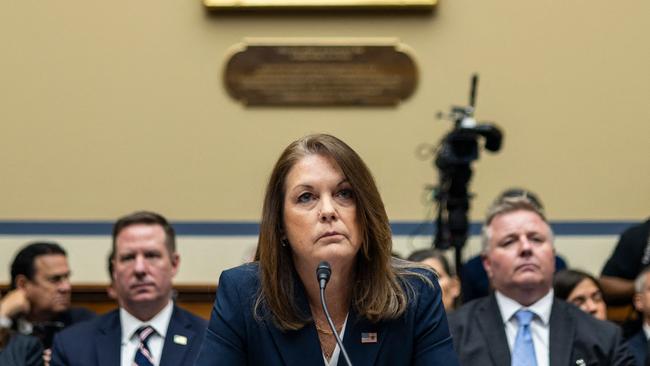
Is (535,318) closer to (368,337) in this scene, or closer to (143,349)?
(143,349)

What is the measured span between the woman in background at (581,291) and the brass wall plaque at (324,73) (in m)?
1.84

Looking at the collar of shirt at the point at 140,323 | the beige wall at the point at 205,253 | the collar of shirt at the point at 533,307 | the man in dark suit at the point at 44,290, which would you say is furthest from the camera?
the beige wall at the point at 205,253

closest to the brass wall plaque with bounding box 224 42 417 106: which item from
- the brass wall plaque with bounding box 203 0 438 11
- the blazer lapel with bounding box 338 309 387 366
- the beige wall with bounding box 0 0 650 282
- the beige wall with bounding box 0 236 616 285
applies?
the beige wall with bounding box 0 0 650 282

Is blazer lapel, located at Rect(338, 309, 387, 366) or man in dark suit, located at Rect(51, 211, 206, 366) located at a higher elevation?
blazer lapel, located at Rect(338, 309, 387, 366)

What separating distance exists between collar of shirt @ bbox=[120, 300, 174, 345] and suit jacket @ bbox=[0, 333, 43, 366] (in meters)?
0.33

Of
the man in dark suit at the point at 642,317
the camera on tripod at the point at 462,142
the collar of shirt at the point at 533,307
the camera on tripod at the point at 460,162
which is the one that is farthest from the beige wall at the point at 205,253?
the collar of shirt at the point at 533,307

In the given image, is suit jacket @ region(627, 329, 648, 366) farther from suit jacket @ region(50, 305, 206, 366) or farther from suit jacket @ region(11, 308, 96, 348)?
suit jacket @ region(11, 308, 96, 348)

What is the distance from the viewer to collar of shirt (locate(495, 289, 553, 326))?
442cm

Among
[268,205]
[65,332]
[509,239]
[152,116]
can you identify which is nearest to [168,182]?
[152,116]

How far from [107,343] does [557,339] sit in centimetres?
171

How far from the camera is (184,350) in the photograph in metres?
4.55

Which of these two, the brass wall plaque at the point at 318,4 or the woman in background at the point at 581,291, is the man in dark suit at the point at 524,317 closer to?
the woman in background at the point at 581,291

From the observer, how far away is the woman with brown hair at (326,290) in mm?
2795

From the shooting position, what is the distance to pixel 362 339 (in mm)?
2824
